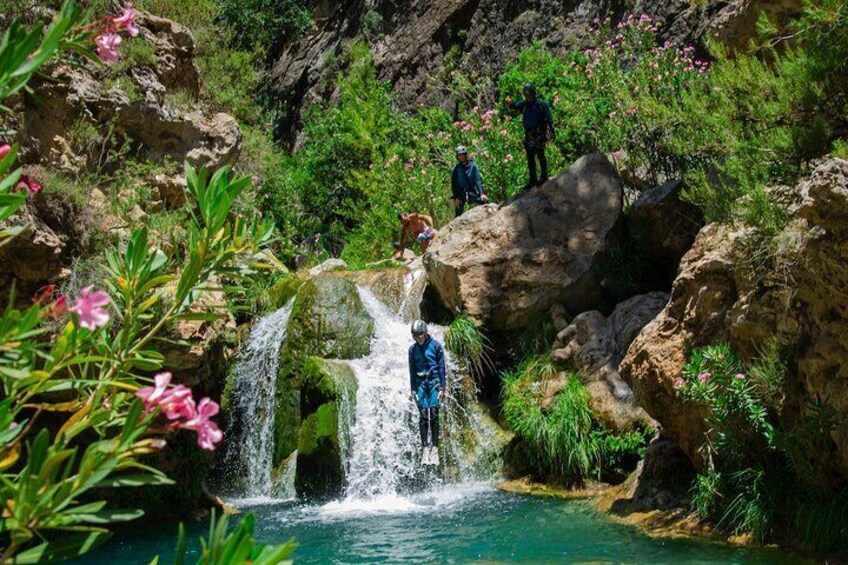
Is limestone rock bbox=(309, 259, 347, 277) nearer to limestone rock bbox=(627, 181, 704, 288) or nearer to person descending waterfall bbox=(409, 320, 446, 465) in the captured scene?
limestone rock bbox=(627, 181, 704, 288)

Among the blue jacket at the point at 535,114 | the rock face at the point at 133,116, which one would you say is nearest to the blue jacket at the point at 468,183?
the blue jacket at the point at 535,114

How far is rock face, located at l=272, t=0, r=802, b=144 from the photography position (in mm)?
19688

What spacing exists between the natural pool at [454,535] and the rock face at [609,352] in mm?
1407

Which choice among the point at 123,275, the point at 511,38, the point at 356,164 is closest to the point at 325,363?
the point at 123,275

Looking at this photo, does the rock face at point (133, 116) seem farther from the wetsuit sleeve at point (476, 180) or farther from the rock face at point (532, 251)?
the rock face at point (532, 251)

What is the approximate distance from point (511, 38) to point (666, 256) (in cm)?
1125

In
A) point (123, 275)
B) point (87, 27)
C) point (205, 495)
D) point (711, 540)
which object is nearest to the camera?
point (87, 27)

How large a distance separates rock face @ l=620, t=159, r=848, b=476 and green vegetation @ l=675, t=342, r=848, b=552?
139mm

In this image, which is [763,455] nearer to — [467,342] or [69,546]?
[467,342]

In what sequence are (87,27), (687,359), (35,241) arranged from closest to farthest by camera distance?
(87,27) → (687,359) → (35,241)

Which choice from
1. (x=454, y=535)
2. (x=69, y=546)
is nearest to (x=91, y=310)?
(x=69, y=546)

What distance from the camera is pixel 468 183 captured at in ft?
46.7

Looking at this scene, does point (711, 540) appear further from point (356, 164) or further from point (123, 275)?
point (356, 164)

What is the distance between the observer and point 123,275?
8.32 ft
